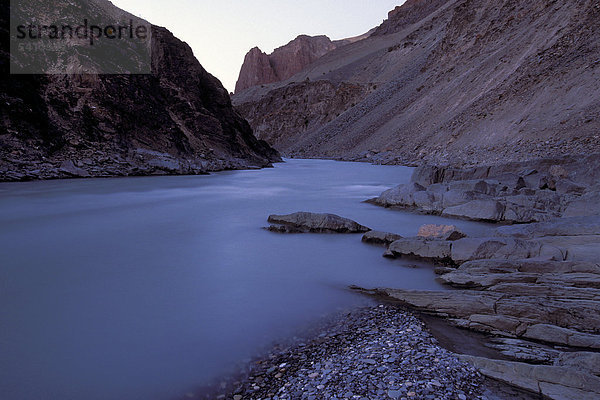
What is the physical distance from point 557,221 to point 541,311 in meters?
4.17

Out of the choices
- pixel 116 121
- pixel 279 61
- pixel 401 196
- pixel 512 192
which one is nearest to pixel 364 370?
pixel 401 196

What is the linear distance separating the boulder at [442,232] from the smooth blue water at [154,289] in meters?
1.29

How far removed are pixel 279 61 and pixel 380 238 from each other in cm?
12947

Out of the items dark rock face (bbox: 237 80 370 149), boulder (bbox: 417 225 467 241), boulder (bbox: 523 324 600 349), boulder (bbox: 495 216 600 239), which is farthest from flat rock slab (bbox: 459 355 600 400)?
dark rock face (bbox: 237 80 370 149)

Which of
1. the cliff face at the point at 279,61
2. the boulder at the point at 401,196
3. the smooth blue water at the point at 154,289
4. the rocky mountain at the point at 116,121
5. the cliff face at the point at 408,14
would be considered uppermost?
the cliff face at the point at 408,14

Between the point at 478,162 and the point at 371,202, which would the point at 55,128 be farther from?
the point at 478,162

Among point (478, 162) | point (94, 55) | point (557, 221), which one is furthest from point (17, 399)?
point (94, 55)

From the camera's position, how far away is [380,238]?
27.6ft

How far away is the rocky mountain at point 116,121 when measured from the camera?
1884 centimetres

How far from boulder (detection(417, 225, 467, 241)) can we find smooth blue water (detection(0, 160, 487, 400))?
4.22ft

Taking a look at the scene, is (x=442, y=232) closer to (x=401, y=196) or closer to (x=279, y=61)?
(x=401, y=196)

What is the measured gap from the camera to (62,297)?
Result: 541 centimetres

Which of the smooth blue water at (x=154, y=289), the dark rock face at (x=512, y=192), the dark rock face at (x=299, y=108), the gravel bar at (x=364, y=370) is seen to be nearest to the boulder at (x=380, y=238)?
the smooth blue water at (x=154, y=289)

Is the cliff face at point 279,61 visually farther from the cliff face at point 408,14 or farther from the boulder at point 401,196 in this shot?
the boulder at point 401,196
